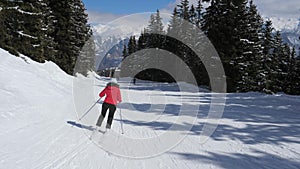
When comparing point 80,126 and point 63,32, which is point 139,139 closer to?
point 80,126

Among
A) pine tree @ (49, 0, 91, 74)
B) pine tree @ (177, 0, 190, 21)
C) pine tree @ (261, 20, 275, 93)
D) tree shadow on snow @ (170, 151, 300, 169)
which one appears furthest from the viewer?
pine tree @ (177, 0, 190, 21)

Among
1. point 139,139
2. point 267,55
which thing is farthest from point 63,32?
point 267,55

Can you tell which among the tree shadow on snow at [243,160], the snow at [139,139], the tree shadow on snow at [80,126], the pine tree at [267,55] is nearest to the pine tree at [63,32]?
the snow at [139,139]

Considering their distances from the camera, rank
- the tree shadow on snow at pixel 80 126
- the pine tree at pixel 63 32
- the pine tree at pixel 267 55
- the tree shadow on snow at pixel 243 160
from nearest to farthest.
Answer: the tree shadow on snow at pixel 243 160 < the tree shadow on snow at pixel 80 126 < the pine tree at pixel 63 32 < the pine tree at pixel 267 55

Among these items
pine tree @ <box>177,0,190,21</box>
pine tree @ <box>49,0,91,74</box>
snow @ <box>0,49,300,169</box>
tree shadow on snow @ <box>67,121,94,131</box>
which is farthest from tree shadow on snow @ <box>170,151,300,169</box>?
pine tree @ <box>177,0,190,21</box>

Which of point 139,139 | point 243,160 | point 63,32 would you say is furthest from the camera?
point 63,32

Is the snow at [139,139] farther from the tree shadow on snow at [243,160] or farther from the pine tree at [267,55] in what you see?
the pine tree at [267,55]

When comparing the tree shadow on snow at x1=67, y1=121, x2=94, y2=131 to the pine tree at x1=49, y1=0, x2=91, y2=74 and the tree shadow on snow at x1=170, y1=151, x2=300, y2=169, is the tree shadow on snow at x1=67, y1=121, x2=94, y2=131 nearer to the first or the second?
the tree shadow on snow at x1=170, y1=151, x2=300, y2=169

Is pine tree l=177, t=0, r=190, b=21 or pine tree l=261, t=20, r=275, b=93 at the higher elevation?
pine tree l=177, t=0, r=190, b=21

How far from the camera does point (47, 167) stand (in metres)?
5.02

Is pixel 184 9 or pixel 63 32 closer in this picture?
pixel 63 32

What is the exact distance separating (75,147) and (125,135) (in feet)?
6.21

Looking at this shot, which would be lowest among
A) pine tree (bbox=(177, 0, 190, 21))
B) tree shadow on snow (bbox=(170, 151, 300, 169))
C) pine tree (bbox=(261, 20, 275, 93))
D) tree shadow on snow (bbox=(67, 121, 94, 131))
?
tree shadow on snow (bbox=(170, 151, 300, 169))

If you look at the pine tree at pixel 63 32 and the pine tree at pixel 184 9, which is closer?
the pine tree at pixel 63 32
